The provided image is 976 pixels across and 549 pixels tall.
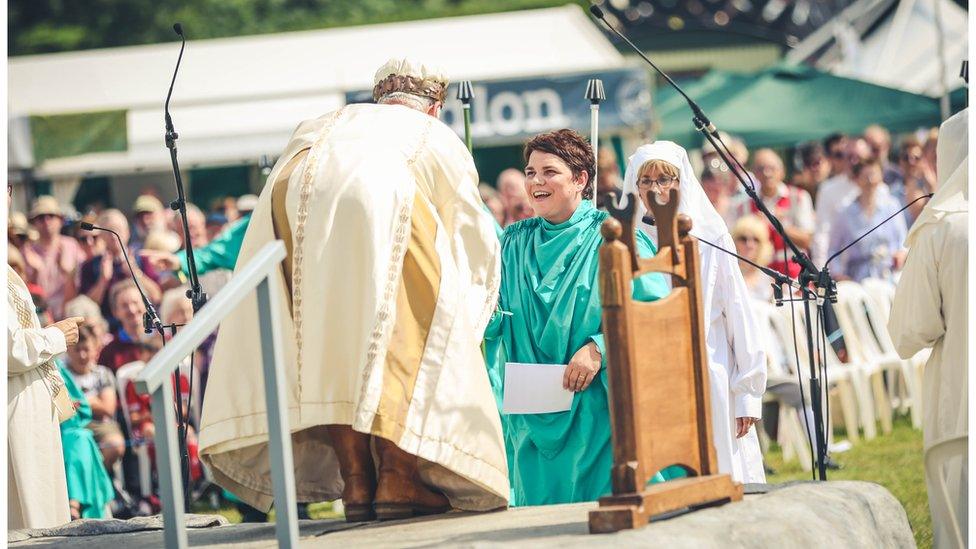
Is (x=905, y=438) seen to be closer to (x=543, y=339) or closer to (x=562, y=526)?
(x=543, y=339)

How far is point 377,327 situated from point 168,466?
121cm

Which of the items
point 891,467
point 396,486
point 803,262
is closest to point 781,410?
point 891,467

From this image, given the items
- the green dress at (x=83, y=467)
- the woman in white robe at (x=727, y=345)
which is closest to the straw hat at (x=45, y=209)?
the green dress at (x=83, y=467)

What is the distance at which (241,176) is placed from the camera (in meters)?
18.5

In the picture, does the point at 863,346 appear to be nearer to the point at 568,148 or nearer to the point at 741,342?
the point at 741,342

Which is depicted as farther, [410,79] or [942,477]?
[410,79]

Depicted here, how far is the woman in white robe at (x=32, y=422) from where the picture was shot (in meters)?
6.53

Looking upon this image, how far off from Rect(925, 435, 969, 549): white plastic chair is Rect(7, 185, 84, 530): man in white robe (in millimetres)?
3632

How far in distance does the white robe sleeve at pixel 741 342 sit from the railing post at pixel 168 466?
303 centimetres

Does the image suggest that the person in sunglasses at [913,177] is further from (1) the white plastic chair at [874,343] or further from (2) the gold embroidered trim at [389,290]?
(2) the gold embroidered trim at [389,290]

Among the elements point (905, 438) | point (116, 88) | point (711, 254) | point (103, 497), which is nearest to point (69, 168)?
point (116, 88)

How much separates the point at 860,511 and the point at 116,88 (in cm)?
1456

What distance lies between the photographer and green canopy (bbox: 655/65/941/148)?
53.9 feet

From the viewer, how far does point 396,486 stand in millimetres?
5227
